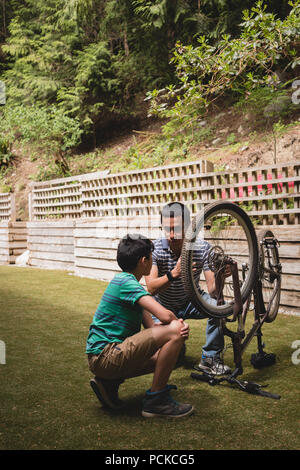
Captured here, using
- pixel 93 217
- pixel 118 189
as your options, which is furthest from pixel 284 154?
pixel 93 217

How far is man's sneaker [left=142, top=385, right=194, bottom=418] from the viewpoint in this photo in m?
2.12

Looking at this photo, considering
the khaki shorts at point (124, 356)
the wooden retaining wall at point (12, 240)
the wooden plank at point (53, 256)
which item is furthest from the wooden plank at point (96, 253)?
the khaki shorts at point (124, 356)

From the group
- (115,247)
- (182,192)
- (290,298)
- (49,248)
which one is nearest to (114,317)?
(290,298)

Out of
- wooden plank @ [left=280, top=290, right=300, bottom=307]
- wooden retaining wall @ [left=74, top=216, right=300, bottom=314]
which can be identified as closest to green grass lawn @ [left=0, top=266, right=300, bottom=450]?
wooden plank @ [left=280, top=290, right=300, bottom=307]

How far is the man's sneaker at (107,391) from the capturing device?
2.16 metres

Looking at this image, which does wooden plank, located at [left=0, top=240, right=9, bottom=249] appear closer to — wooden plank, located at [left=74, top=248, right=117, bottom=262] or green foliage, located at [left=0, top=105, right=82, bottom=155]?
green foliage, located at [left=0, top=105, right=82, bottom=155]

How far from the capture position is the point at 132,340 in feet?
6.84

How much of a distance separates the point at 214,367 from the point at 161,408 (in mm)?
738

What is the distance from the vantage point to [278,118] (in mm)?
7441

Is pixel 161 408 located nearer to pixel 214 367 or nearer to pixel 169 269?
pixel 214 367

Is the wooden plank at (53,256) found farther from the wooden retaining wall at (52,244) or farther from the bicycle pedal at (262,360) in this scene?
the bicycle pedal at (262,360)

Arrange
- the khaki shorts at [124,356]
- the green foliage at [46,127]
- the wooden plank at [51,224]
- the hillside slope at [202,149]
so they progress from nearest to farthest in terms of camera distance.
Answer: the khaki shorts at [124,356]
the hillside slope at [202,149]
the wooden plank at [51,224]
the green foliage at [46,127]
